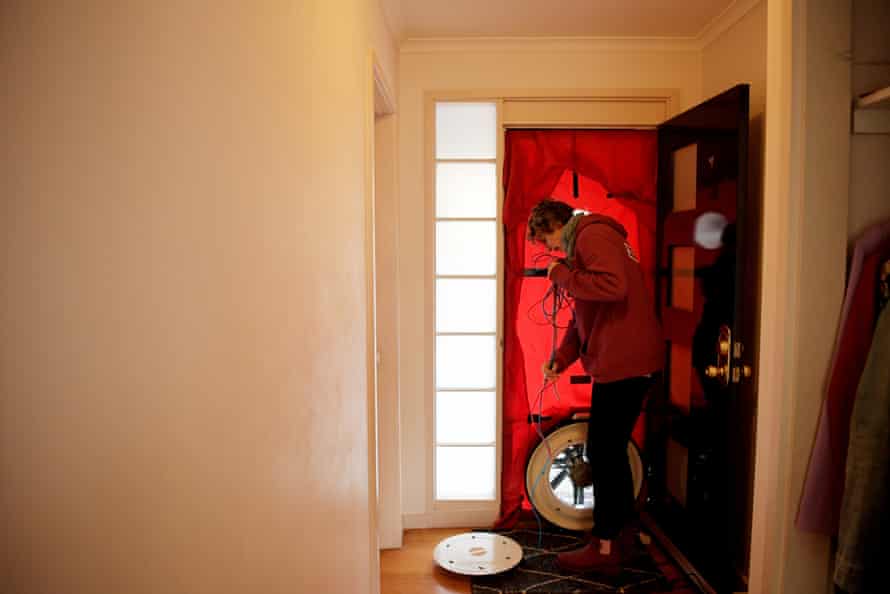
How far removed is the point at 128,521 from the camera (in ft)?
1.70

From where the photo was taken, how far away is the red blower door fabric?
120 inches

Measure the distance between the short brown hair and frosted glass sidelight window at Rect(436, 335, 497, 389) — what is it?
784mm

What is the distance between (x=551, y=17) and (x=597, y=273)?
124 centimetres

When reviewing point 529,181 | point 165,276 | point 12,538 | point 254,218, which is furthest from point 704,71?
point 12,538

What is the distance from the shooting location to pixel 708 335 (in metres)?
2.49

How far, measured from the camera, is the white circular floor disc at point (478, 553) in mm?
2662

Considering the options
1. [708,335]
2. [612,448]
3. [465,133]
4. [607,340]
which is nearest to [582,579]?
[612,448]

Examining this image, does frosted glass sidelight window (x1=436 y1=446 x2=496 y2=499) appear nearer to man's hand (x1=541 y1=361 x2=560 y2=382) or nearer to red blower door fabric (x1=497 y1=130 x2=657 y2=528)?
red blower door fabric (x1=497 y1=130 x2=657 y2=528)

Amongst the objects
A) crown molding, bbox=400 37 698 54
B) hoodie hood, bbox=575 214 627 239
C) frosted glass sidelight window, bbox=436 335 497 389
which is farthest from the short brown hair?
crown molding, bbox=400 37 698 54

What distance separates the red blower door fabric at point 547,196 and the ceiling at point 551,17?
1.59ft

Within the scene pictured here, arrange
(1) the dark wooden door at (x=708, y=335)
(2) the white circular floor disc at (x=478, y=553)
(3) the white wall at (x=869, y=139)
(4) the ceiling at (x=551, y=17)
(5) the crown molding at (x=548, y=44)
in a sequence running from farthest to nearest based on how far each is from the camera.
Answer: (5) the crown molding at (x=548, y=44) < (2) the white circular floor disc at (x=478, y=553) < (4) the ceiling at (x=551, y=17) < (1) the dark wooden door at (x=708, y=335) < (3) the white wall at (x=869, y=139)

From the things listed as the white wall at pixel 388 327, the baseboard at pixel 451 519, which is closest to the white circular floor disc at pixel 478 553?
the baseboard at pixel 451 519

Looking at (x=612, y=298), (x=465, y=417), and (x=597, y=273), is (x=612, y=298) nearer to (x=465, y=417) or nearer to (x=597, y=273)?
(x=597, y=273)

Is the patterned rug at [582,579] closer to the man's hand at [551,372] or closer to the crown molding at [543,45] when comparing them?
the man's hand at [551,372]
